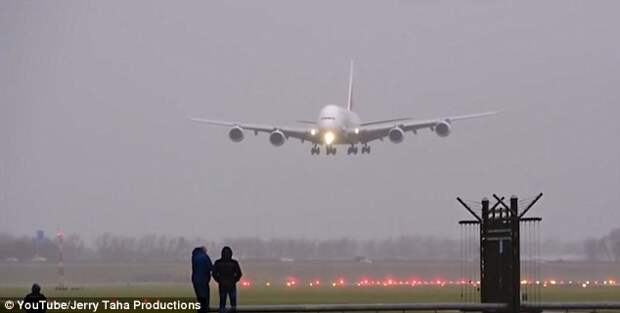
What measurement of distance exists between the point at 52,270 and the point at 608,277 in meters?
34.0

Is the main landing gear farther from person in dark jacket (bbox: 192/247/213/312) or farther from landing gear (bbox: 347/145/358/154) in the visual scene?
person in dark jacket (bbox: 192/247/213/312)

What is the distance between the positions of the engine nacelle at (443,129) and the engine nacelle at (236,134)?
13224 millimetres

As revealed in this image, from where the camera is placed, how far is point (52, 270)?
75.3m

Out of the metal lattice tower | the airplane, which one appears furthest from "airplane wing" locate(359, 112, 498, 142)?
the metal lattice tower

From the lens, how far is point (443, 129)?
282 feet

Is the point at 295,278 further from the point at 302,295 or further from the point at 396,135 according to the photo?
the point at 302,295

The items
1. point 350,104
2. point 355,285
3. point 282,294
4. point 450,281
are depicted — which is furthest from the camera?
point 350,104

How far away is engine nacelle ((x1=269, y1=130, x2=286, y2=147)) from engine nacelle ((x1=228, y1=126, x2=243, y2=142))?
95.6 inches

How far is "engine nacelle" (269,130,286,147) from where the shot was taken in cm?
8594

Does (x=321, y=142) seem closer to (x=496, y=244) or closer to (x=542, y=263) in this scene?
(x=542, y=263)

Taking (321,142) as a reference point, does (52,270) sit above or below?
below

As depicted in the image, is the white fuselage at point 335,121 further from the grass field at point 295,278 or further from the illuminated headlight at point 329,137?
the grass field at point 295,278

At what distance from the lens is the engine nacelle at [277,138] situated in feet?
282

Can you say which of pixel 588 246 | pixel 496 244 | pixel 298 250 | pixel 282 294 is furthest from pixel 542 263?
pixel 496 244
